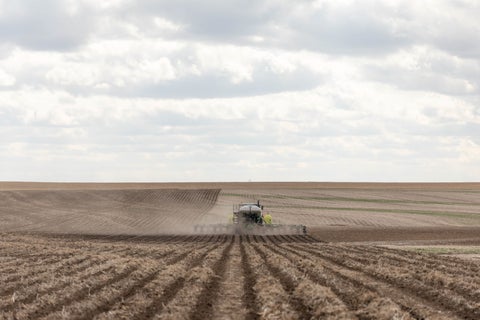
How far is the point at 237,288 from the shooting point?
60.5ft

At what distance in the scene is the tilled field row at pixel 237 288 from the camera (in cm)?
1465

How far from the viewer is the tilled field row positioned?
14648 millimetres

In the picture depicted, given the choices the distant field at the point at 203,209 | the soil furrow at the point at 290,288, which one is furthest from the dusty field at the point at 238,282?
the distant field at the point at 203,209

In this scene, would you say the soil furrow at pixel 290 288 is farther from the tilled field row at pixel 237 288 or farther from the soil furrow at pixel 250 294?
the soil furrow at pixel 250 294

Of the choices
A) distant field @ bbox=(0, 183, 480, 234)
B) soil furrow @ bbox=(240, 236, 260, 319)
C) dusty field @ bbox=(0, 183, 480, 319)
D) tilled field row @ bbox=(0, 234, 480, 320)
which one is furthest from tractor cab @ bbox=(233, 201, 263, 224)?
soil furrow @ bbox=(240, 236, 260, 319)

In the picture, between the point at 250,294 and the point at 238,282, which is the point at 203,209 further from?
the point at 250,294

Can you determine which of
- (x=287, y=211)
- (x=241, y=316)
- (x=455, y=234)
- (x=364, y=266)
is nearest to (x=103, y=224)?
(x=287, y=211)

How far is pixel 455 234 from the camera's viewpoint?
5119 centimetres

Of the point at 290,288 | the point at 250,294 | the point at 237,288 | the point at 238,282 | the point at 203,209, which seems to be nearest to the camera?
the point at 250,294

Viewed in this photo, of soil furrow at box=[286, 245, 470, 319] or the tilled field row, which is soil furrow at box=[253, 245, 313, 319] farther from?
soil furrow at box=[286, 245, 470, 319]

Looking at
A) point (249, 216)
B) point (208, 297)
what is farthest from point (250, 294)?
point (249, 216)

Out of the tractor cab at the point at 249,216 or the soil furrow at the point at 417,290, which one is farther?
the tractor cab at the point at 249,216

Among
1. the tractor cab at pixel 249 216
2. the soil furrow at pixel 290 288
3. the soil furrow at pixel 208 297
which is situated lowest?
the soil furrow at pixel 208 297

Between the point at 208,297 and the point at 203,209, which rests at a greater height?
the point at 203,209
